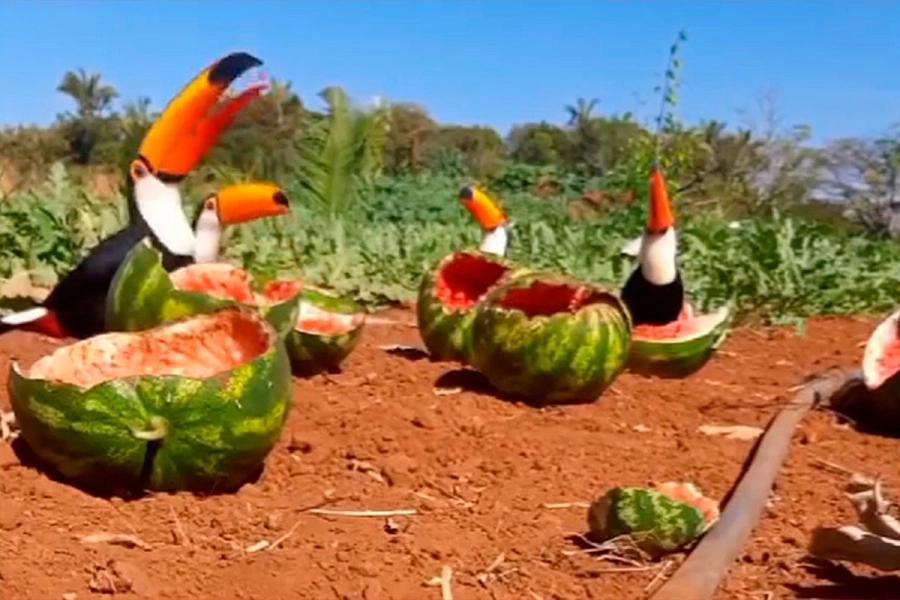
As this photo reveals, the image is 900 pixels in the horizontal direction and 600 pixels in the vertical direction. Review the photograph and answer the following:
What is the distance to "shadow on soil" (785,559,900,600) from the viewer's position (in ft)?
8.69

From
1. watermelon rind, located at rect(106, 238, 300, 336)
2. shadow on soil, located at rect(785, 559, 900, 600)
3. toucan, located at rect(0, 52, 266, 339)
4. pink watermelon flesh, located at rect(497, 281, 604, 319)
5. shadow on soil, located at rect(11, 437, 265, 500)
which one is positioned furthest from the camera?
toucan, located at rect(0, 52, 266, 339)

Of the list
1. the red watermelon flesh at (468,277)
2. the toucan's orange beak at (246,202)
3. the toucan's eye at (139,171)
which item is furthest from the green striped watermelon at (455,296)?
the toucan's eye at (139,171)

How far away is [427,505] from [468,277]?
2237mm

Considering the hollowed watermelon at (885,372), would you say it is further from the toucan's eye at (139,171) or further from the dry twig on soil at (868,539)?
the toucan's eye at (139,171)

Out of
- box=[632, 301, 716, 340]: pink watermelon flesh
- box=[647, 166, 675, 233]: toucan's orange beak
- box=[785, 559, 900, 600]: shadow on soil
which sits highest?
box=[647, 166, 675, 233]: toucan's orange beak

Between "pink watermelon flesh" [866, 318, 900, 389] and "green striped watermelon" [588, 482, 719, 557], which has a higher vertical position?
"pink watermelon flesh" [866, 318, 900, 389]

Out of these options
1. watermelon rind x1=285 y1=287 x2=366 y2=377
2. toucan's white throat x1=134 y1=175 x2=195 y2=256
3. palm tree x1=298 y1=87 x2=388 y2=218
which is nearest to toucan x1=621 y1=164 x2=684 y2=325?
watermelon rind x1=285 y1=287 x2=366 y2=377

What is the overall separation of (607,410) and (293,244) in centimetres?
411

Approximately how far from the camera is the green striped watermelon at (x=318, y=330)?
14.2 feet

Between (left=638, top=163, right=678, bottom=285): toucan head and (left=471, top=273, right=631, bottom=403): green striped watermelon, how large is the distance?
736 millimetres

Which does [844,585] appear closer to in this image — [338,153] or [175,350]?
[175,350]

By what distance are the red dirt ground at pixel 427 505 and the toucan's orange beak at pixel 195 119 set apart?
0.89 meters

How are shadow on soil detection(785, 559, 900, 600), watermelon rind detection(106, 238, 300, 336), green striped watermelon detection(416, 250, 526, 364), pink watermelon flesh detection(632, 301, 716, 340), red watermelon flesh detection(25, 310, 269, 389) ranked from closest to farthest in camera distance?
shadow on soil detection(785, 559, 900, 600) → red watermelon flesh detection(25, 310, 269, 389) → watermelon rind detection(106, 238, 300, 336) → green striped watermelon detection(416, 250, 526, 364) → pink watermelon flesh detection(632, 301, 716, 340)

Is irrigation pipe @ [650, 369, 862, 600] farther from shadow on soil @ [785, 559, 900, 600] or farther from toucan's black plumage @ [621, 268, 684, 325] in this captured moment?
toucan's black plumage @ [621, 268, 684, 325]
